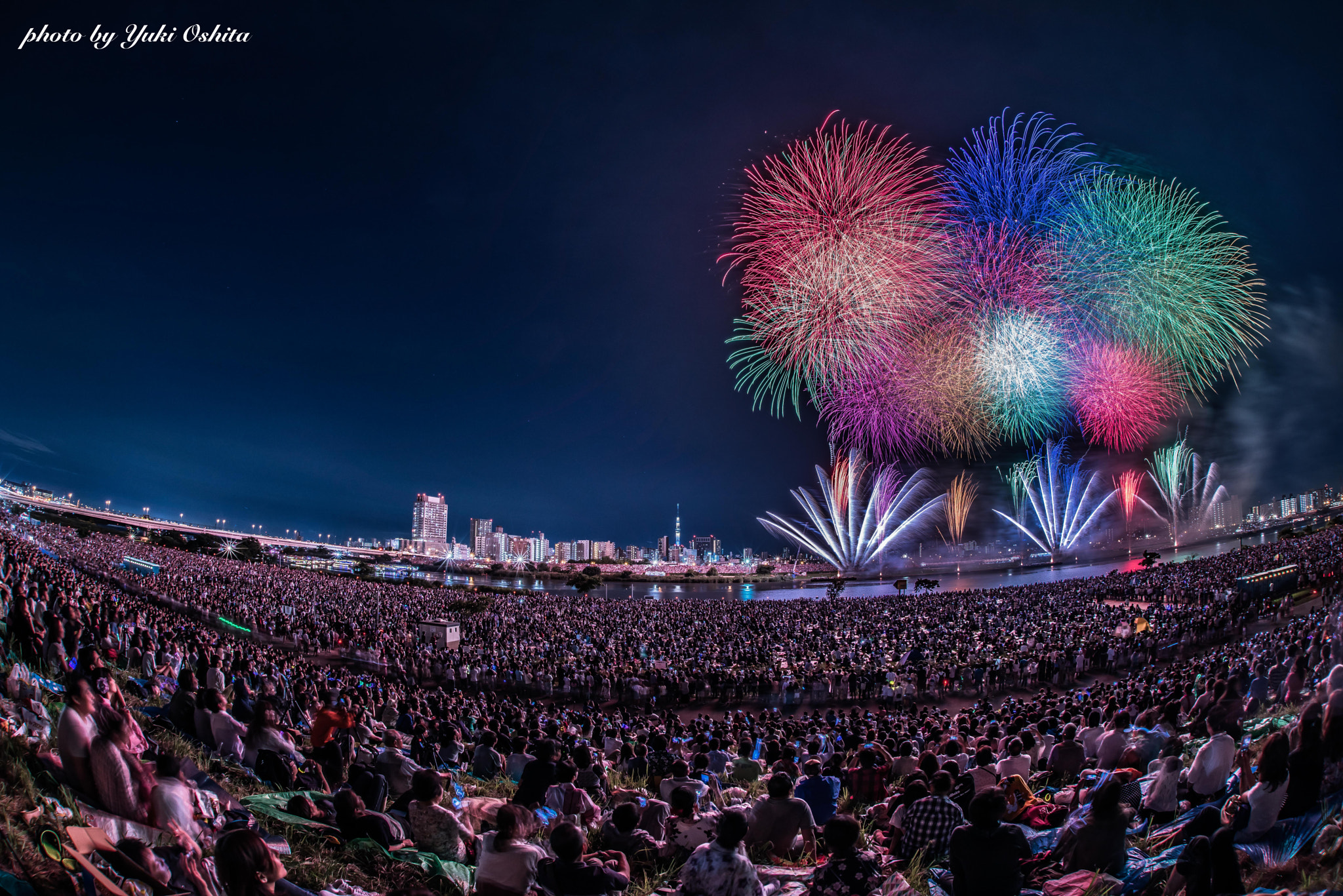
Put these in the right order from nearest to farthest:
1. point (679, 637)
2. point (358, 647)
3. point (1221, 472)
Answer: point (1221, 472) < point (358, 647) < point (679, 637)

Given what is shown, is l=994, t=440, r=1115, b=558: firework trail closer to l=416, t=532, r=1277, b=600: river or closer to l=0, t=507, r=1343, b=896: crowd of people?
l=416, t=532, r=1277, b=600: river

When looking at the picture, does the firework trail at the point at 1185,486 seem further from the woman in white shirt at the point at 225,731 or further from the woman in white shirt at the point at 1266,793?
the woman in white shirt at the point at 225,731

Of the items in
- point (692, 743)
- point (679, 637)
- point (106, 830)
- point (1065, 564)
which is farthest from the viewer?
point (1065, 564)

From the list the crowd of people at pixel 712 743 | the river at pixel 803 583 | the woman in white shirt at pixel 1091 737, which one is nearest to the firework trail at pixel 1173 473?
the river at pixel 803 583

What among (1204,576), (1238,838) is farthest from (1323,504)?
(1204,576)

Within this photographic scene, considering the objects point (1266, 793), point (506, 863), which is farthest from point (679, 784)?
point (1266, 793)

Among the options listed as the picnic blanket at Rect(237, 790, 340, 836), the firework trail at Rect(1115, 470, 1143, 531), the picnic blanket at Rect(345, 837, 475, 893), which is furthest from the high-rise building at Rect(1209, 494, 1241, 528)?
the firework trail at Rect(1115, 470, 1143, 531)

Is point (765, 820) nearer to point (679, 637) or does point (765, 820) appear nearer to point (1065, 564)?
point (679, 637)

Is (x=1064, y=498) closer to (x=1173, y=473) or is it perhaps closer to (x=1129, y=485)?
(x=1129, y=485)
